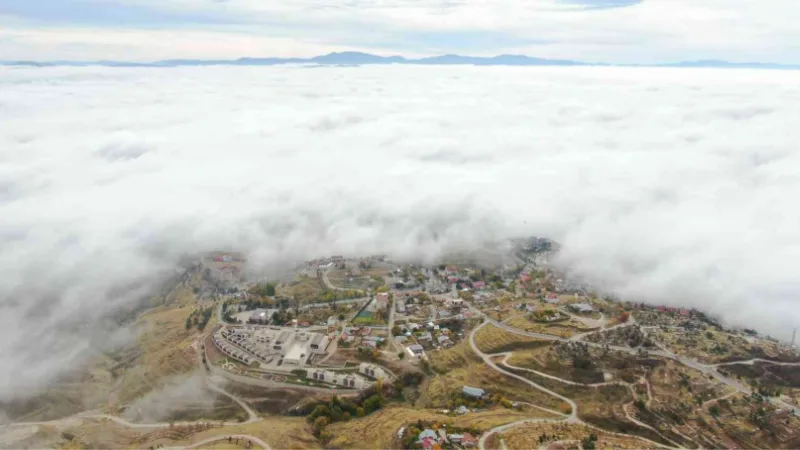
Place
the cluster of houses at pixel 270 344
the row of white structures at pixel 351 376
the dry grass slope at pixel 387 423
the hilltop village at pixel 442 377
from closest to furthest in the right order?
the dry grass slope at pixel 387 423 < the hilltop village at pixel 442 377 < the row of white structures at pixel 351 376 < the cluster of houses at pixel 270 344

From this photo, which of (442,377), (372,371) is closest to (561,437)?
(442,377)

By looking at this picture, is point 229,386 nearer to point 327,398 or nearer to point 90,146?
point 327,398

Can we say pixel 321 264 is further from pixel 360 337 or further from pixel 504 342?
pixel 504 342

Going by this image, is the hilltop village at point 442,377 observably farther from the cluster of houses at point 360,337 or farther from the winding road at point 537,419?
the cluster of houses at point 360,337

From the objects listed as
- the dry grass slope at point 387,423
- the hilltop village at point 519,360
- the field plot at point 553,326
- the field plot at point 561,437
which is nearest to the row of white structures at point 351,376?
the hilltop village at point 519,360

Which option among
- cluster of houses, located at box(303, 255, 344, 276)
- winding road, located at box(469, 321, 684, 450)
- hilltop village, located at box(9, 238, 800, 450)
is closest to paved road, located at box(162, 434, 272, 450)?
hilltop village, located at box(9, 238, 800, 450)
